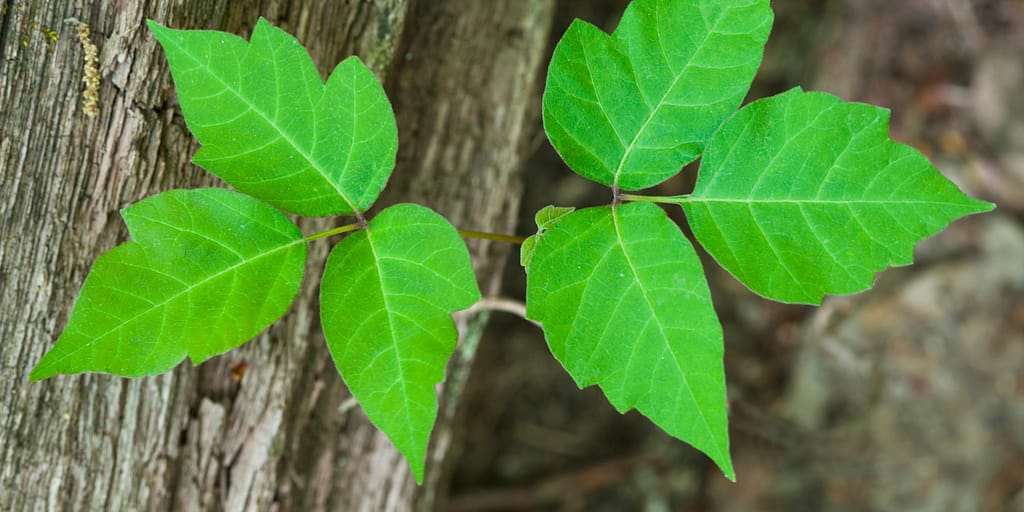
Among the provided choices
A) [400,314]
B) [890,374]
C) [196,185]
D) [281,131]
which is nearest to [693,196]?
[400,314]

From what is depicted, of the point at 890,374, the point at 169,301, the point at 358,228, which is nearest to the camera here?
the point at 169,301

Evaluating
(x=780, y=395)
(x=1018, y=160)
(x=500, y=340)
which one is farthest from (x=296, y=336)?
(x=1018, y=160)

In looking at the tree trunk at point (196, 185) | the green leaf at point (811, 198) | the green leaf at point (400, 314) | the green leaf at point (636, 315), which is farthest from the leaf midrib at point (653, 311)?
the tree trunk at point (196, 185)

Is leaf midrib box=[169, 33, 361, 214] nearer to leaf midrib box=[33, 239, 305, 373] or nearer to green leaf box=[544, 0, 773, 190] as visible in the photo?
leaf midrib box=[33, 239, 305, 373]

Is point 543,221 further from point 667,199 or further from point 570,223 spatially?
point 667,199

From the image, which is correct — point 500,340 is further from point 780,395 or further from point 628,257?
point 628,257

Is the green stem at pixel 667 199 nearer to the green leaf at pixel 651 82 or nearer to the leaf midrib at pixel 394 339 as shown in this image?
the green leaf at pixel 651 82
